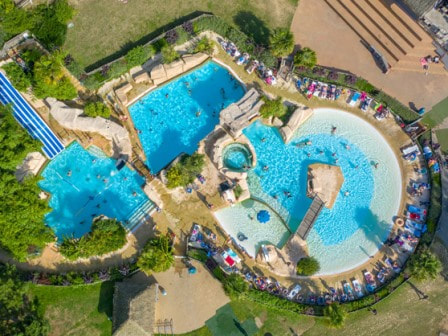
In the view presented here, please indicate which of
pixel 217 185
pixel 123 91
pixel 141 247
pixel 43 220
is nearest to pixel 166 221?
pixel 141 247

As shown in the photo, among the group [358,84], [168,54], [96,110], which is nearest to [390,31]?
[358,84]

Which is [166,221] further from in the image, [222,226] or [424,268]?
[424,268]

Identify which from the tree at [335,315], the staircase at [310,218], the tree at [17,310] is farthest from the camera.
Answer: the staircase at [310,218]

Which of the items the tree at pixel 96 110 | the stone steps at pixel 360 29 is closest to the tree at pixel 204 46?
the tree at pixel 96 110

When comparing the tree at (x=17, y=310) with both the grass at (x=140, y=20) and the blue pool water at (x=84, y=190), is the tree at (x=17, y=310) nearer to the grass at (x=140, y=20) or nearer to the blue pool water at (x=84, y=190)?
the blue pool water at (x=84, y=190)

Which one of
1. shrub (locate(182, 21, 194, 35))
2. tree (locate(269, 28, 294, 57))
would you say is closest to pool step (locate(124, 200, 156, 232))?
shrub (locate(182, 21, 194, 35))

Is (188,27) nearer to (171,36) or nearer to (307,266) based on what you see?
(171,36)
